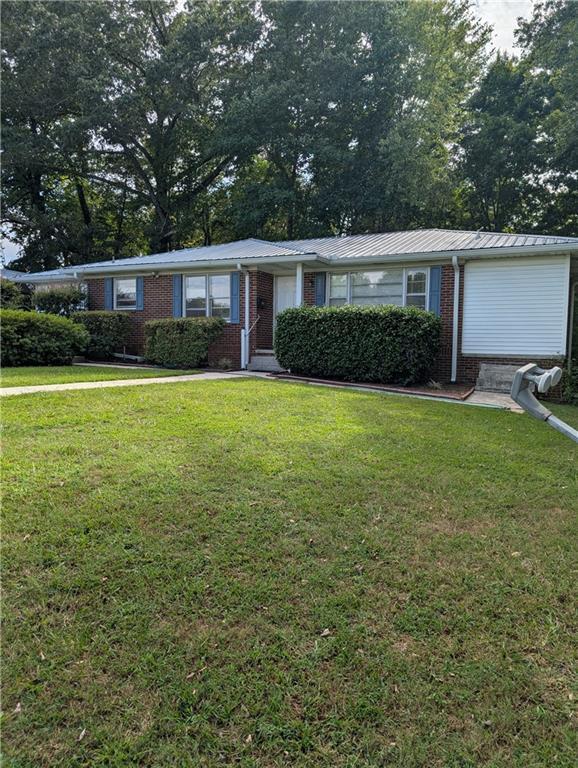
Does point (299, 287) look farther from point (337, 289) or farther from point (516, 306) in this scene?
point (516, 306)

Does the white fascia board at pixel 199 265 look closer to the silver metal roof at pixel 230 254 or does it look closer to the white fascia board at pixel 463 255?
the silver metal roof at pixel 230 254

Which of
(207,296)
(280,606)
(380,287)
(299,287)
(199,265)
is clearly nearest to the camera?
(280,606)

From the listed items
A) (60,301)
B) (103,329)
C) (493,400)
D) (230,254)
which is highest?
(230,254)

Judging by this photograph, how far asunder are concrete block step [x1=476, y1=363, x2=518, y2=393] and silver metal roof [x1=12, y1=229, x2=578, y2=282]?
95.0 inches

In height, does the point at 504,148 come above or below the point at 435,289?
above

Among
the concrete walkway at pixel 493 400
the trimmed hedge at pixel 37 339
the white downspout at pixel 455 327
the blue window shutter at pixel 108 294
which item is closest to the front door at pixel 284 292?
the white downspout at pixel 455 327

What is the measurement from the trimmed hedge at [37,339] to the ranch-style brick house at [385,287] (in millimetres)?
3026

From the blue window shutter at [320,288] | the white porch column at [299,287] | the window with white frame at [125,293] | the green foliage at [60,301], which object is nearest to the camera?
the white porch column at [299,287]

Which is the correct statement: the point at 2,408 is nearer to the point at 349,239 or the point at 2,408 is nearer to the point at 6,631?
the point at 6,631

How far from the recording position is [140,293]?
14.7 m

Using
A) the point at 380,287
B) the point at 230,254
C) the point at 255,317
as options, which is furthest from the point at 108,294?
the point at 380,287

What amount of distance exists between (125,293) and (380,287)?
26.1 feet

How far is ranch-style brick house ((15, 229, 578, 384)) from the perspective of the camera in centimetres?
1029

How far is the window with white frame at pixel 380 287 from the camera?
11727 millimetres
